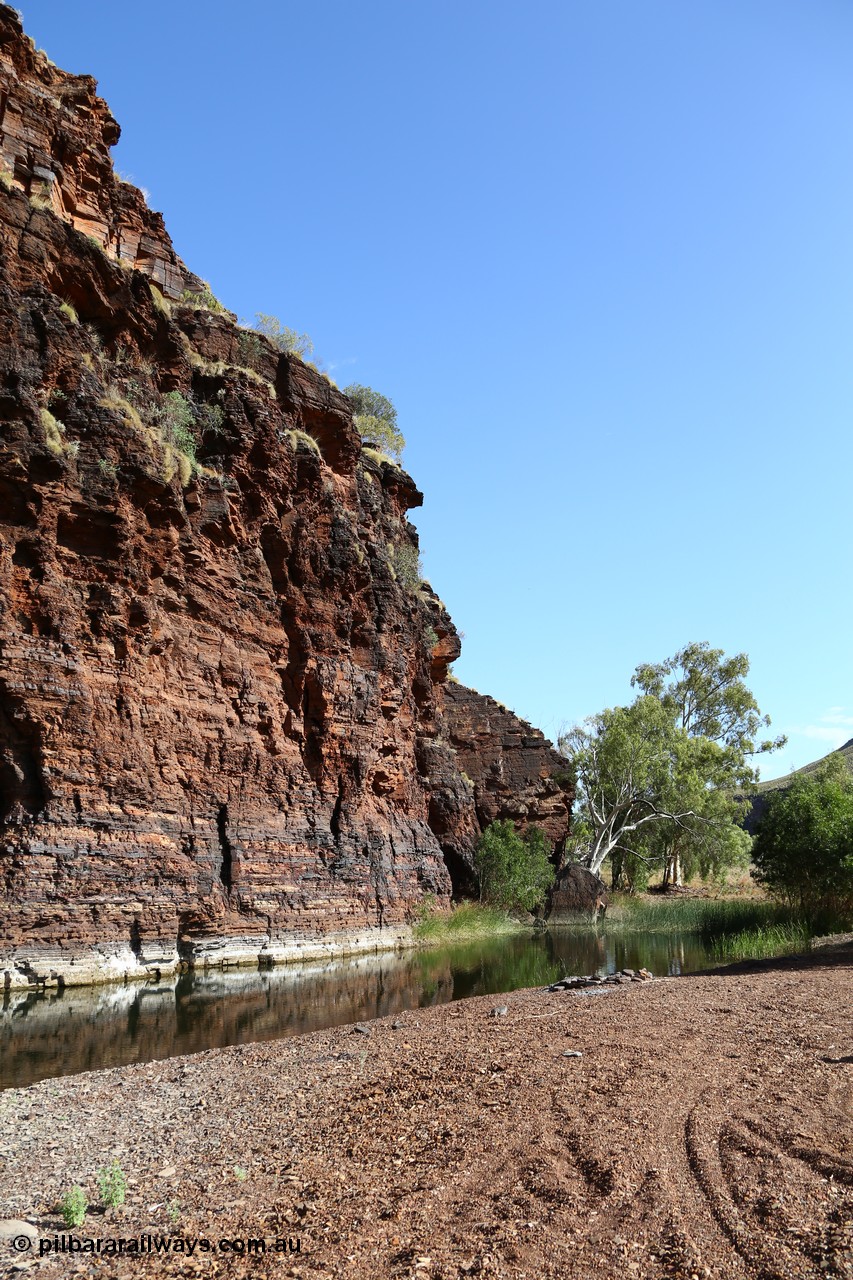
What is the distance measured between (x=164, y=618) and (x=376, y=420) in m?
23.1

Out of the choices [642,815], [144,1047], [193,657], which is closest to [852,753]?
[642,815]

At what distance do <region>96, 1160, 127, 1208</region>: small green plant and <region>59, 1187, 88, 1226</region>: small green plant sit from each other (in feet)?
0.50

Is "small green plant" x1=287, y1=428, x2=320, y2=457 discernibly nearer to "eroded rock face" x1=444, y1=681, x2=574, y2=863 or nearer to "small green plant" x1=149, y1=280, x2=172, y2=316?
"small green plant" x1=149, y1=280, x2=172, y2=316

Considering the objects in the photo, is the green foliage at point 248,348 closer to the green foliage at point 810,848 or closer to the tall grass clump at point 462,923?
the tall grass clump at point 462,923

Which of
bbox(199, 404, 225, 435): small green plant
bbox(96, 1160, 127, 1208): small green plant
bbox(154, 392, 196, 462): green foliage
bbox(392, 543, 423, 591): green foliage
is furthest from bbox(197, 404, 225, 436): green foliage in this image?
bbox(96, 1160, 127, 1208): small green plant

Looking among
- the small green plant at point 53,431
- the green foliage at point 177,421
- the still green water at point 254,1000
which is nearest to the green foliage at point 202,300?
the green foliage at point 177,421

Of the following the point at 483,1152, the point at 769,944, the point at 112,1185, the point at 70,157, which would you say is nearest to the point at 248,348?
the point at 70,157

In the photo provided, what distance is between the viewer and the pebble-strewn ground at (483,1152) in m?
4.59

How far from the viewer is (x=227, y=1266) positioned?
4832 mm

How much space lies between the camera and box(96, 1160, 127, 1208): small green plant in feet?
19.8

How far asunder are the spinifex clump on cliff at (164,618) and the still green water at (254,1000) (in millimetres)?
1697

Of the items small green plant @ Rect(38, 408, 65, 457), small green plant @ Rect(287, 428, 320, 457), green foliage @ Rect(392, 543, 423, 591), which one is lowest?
small green plant @ Rect(38, 408, 65, 457)

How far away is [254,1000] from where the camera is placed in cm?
1739

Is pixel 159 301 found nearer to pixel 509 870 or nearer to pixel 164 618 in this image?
pixel 164 618
